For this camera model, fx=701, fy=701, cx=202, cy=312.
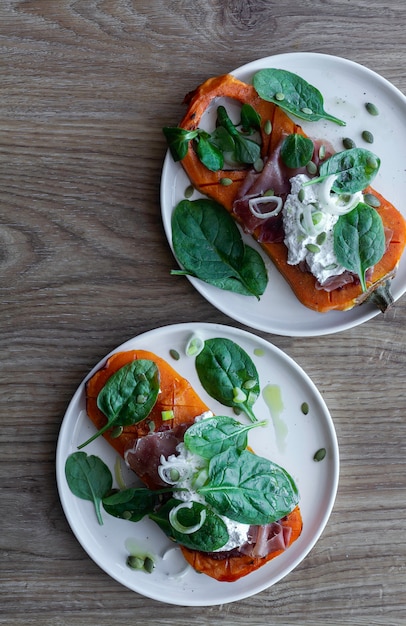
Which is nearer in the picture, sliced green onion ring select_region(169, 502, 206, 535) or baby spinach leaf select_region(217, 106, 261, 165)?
sliced green onion ring select_region(169, 502, 206, 535)

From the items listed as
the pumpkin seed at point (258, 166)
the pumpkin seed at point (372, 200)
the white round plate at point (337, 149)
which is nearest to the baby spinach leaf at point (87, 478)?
the white round plate at point (337, 149)

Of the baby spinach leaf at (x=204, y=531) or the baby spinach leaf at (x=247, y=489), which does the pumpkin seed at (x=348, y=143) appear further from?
the baby spinach leaf at (x=204, y=531)

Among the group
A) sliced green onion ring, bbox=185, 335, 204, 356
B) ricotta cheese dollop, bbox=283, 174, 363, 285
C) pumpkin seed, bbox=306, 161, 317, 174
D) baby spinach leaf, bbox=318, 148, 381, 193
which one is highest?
baby spinach leaf, bbox=318, 148, 381, 193

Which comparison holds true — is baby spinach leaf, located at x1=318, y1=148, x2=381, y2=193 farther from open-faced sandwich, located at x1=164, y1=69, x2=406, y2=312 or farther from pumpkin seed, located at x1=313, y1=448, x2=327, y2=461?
pumpkin seed, located at x1=313, y1=448, x2=327, y2=461

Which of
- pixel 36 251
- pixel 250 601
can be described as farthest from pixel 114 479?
pixel 36 251

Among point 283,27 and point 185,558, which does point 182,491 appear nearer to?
point 185,558

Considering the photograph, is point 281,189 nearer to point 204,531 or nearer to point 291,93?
point 291,93

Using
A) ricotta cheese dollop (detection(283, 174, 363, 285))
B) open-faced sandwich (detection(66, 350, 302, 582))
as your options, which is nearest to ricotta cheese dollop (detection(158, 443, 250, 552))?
open-faced sandwich (detection(66, 350, 302, 582))
